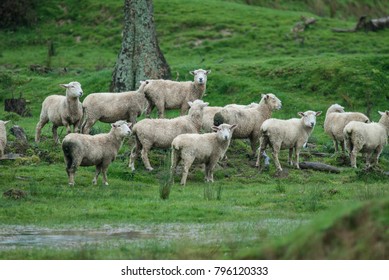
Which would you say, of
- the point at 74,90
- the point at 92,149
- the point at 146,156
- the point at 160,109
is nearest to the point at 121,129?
the point at 92,149

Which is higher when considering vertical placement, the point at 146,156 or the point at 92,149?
the point at 92,149

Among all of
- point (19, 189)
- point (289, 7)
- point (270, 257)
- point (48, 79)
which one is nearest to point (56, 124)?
point (19, 189)

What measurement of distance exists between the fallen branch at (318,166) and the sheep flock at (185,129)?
22cm

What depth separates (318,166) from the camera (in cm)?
2327

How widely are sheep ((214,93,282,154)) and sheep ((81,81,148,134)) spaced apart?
233 centimetres

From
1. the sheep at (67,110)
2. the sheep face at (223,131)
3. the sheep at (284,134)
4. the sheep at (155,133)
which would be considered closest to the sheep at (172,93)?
the sheep at (67,110)

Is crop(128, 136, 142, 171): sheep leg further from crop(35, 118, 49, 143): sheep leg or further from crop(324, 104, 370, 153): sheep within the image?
crop(324, 104, 370, 153): sheep

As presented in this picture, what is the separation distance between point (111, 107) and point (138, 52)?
7.24 m

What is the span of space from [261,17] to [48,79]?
14.5 meters

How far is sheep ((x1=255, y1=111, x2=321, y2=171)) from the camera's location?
74.7 ft

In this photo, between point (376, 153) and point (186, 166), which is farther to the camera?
point (376, 153)

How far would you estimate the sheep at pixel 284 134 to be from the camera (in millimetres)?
22781

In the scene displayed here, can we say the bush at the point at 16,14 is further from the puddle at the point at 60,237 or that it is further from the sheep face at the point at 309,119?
the puddle at the point at 60,237

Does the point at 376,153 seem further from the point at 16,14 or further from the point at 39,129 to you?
the point at 16,14
